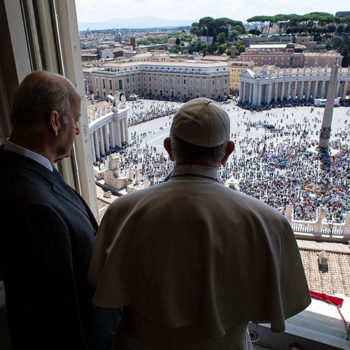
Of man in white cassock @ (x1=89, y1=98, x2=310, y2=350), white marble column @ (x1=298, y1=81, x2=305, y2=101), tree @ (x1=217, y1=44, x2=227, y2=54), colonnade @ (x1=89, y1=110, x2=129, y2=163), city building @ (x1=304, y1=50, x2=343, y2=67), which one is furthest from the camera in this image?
tree @ (x1=217, y1=44, x2=227, y2=54)

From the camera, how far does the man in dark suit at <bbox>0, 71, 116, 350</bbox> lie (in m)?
0.84

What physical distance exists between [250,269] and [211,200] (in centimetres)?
16

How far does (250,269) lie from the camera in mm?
726

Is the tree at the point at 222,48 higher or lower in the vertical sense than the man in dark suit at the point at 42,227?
lower

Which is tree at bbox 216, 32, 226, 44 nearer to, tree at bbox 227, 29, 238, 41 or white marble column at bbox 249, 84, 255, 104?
tree at bbox 227, 29, 238, 41

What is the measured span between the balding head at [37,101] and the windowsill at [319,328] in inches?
44.0

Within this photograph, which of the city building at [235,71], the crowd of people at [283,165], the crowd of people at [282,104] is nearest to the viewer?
the crowd of people at [283,165]

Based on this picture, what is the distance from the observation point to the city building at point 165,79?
23703 millimetres

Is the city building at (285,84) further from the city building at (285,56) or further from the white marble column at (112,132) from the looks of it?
the white marble column at (112,132)

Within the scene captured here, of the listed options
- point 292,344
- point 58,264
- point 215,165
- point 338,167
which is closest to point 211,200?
point 215,165

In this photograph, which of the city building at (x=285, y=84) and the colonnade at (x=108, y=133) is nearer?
the colonnade at (x=108, y=133)

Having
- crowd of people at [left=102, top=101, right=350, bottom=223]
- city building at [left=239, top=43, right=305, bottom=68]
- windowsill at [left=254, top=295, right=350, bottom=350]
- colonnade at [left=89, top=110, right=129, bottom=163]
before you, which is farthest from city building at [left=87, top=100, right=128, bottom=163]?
city building at [left=239, top=43, right=305, bottom=68]

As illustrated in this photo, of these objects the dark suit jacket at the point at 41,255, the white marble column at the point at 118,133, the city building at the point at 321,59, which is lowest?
the white marble column at the point at 118,133

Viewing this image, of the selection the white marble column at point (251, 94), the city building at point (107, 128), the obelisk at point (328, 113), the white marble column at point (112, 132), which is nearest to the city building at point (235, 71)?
the white marble column at point (251, 94)
